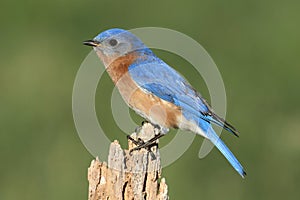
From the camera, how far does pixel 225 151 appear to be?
7770 mm

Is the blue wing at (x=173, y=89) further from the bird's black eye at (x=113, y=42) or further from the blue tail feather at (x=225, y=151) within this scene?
the bird's black eye at (x=113, y=42)

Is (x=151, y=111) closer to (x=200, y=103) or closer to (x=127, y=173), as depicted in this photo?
(x=200, y=103)

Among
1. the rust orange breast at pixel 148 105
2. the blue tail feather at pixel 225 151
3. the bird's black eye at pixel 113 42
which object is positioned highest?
the bird's black eye at pixel 113 42

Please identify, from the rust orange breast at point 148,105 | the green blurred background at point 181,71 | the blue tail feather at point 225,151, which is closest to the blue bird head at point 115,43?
the rust orange breast at point 148,105

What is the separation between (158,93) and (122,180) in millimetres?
1566

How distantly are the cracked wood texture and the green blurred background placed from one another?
2.44m

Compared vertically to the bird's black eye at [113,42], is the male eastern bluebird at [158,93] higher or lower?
lower

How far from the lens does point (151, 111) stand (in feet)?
26.3

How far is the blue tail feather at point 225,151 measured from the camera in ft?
25.2

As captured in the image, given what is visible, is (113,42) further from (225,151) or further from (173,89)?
(225,151)

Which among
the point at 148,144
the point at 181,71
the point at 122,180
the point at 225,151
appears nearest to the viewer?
the point at 122,180

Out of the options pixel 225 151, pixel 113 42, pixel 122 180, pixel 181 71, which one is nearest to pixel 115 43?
pixel 113 42
